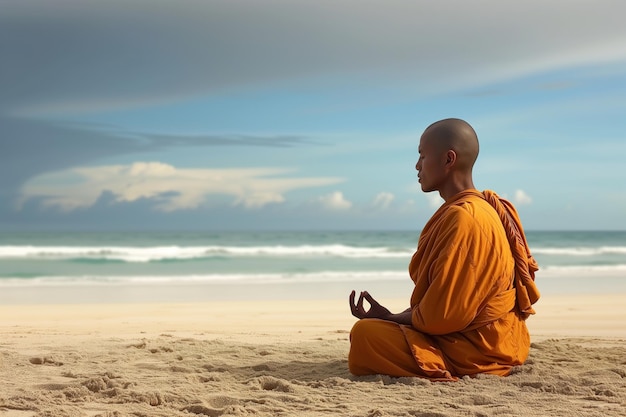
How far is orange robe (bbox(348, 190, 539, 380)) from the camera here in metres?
4.18

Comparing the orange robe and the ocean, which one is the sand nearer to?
the orange robe

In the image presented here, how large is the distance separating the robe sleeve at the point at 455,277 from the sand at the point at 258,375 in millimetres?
470

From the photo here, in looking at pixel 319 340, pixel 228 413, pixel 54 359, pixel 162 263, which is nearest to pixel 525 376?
pixel 228 413

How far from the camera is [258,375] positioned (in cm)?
504

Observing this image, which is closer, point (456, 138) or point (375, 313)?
point (456, 138)

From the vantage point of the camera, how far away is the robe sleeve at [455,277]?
415 centimetres

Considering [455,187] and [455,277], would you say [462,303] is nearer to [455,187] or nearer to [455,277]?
[455,277]

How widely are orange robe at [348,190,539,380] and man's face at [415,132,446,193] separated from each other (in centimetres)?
17

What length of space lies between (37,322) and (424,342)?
6.07 meters

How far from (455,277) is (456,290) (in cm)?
8

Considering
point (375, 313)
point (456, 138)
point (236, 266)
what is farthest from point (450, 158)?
point (236, 266)

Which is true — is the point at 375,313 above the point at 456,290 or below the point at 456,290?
below

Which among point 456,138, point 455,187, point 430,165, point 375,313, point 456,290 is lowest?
point 375,313

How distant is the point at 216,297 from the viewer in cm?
1228
